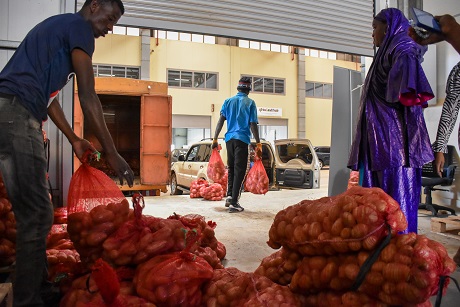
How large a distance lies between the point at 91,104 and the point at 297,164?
9.04m

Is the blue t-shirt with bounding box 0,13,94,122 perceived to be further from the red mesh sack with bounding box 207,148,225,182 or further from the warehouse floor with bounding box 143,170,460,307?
the red mesh sack with bounding box 207,148,225,182

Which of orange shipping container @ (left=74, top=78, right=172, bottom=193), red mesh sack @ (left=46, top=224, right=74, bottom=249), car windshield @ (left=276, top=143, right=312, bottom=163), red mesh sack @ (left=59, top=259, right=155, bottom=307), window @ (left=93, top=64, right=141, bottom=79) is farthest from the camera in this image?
window @ (left=93, top=64, right=141, bottom=79)

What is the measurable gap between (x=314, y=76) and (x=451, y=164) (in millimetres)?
20182

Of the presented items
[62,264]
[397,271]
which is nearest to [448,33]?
[397,271]

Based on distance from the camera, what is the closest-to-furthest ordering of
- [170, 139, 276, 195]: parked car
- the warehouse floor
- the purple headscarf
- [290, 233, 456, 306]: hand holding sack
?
[290, 233, 456, 306]: hand holding sack → the purple headscarf → the warehouse floor → [170, 139, 276, 195]: parked car

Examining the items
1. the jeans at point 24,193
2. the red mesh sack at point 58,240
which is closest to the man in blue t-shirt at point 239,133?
the red mesh sack at point 58,240

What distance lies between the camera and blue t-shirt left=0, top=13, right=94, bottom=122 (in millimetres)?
1978

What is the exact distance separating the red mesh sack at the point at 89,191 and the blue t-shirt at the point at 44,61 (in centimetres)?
46

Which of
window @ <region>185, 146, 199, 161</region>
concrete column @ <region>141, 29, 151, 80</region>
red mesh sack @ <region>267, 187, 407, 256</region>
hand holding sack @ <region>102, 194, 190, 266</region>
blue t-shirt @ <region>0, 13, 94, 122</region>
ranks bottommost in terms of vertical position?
→ hand holding sack @ <region>102, 194, 190, 266</region>

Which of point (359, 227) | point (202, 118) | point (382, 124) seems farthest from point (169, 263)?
point (202, 118)

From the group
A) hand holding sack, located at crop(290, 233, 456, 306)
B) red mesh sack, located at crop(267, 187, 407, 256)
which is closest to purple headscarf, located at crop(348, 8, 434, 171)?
red mesh sack, located at crop(267, 187, 407, 256)

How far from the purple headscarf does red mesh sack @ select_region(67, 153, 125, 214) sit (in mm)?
1962

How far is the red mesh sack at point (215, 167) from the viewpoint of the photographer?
704 cm

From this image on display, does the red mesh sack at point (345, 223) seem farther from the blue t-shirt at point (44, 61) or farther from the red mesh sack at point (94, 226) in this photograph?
the blue t-shirt at point (44, 61)
